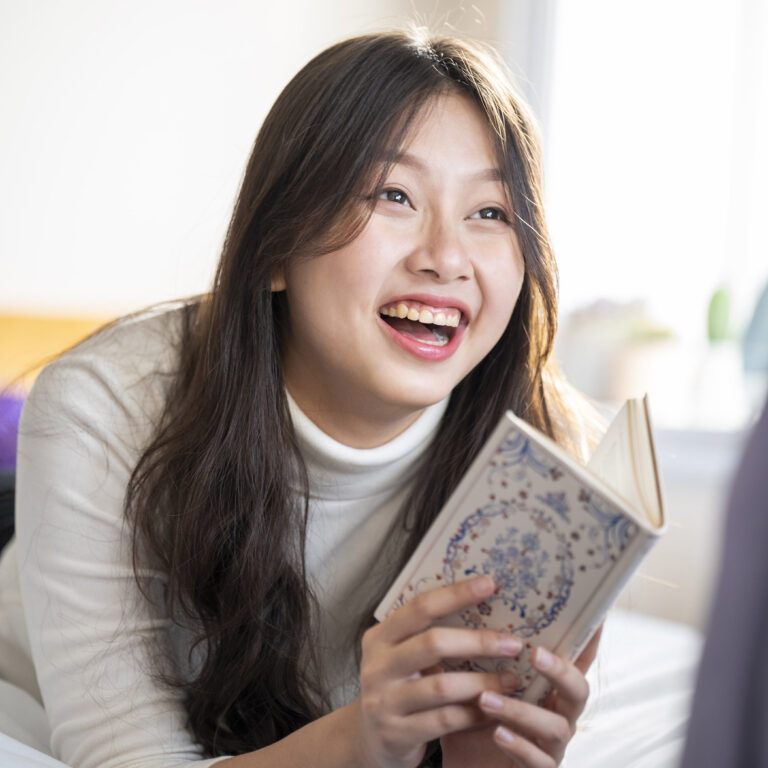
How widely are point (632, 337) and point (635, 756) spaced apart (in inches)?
74.5

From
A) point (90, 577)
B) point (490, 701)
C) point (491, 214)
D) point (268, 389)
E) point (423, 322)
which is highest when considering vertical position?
point (491, 214)

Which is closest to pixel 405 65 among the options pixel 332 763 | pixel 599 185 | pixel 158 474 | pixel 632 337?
pixel 158 474

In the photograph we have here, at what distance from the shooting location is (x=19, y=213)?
2.86 m

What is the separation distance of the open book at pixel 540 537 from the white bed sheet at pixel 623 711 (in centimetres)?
32

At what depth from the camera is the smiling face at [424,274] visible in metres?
1.05

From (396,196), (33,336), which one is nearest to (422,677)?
(396,196)

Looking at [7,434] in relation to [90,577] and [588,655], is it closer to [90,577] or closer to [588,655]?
[90,577]

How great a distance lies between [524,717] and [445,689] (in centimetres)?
7

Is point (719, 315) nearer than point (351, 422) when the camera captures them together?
No

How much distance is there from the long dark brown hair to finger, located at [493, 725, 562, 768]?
17.2 inches

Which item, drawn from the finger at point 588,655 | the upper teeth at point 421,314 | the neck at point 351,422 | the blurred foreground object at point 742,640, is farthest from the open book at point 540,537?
the neck at point 351,422

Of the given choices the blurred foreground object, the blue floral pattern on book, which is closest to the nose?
the blue floral pattern on book

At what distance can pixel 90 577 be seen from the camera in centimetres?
113

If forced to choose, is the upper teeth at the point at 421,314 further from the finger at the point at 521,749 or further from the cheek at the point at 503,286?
the finger at the point at 521,749
